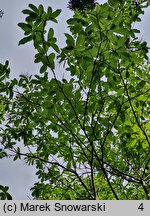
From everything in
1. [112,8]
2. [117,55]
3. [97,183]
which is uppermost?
[112,8]

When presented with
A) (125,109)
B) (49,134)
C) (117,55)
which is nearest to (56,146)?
(49,134)

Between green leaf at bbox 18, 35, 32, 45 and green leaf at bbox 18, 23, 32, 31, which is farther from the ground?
green leaf at bbox 18, 23, 32, 31

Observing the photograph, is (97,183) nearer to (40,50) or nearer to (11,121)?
(11,121)

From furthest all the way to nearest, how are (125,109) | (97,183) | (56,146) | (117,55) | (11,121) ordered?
(97,183), (11,121), (56,146), (125,109), (117,55)

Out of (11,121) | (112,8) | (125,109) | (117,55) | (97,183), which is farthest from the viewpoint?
(97,183)

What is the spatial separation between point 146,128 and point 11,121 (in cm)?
193

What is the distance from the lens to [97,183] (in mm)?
4766

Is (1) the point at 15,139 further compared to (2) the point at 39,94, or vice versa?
(1) the point at 15,139

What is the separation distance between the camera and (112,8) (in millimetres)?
2578

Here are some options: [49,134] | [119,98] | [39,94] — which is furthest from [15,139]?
[119,98]

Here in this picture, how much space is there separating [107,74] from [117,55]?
1.02ft

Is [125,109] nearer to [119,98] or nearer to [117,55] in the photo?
[119,98]

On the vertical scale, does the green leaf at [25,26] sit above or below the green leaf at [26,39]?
above

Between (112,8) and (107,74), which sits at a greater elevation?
(112,8)
